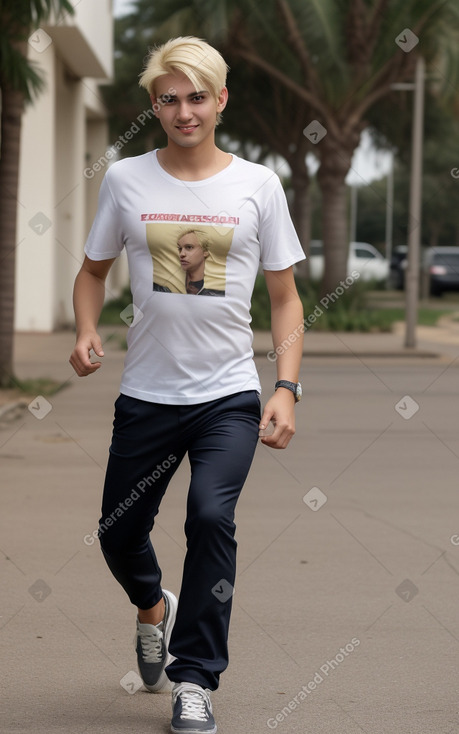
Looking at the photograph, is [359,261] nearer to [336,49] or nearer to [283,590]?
[336,49]

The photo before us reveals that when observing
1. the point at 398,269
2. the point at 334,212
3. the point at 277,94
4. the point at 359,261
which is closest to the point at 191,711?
the point at 334,212

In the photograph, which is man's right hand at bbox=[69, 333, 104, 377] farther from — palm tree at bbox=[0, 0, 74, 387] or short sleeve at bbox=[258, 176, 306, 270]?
palm tree at bbox=[0, 0, 74, 387]

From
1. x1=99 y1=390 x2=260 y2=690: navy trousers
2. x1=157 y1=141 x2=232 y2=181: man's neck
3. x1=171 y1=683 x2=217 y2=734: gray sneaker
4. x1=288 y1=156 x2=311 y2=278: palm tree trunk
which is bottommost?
x1=288 y1=156 x2=311 y2=278: palm tree trunk

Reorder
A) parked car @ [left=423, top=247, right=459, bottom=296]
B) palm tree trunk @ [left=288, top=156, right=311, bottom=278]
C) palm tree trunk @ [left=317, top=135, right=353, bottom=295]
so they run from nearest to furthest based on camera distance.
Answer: palm tree trunk @ [left=317, top=135, right=353, bottom=295]
palm tree trunk @ [left=288, top=156, right=311, bottom=278]
parked car @ [left=423, top=247, right=459, bottom=296]

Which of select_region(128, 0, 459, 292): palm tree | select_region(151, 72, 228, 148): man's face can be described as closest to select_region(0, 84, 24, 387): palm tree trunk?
select_region(151, 72, 228, 148): man's face

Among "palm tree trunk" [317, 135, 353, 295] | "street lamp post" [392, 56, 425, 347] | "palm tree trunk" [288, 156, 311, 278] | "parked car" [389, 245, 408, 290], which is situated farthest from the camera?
"parked car" [389, 245, 408, 290]

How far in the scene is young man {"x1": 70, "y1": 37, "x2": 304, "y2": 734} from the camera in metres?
3.80

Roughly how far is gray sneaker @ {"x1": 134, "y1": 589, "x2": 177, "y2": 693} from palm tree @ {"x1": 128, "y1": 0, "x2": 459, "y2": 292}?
841 inches

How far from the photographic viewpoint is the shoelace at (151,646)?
4215 mm

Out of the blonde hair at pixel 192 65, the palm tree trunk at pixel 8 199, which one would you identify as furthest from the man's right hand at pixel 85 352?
the palm tree trunk at pixel 8 199

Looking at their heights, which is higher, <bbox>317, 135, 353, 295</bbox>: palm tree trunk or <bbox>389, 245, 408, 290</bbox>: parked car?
<bbox>317, 135, 353, 295</bbox>: palm tree trunk

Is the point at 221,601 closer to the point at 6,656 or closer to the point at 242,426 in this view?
the point at 242,426

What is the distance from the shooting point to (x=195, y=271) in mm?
3855

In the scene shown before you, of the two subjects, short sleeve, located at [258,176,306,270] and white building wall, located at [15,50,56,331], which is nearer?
short sleeve, located at [258,176,306,270]
